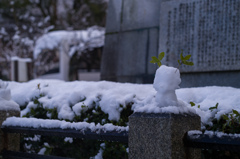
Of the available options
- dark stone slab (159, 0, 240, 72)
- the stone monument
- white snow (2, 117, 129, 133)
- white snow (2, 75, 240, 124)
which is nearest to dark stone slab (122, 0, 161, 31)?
the stone monument

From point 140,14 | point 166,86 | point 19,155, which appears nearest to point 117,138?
point 166,86

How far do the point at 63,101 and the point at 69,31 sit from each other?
15024mm

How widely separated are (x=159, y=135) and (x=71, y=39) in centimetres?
1675

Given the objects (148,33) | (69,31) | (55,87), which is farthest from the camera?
(69,31)

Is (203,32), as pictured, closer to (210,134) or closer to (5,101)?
(210,134)

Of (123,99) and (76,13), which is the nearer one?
(123,99)

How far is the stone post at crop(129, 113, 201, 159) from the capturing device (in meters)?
2.10

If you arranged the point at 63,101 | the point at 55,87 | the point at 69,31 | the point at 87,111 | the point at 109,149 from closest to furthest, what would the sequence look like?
the point at 109,149 < the point at 87,111 < the point at 63,101 < the point at 55,87 < the point at 69,31

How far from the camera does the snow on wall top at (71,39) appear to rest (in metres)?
17.8

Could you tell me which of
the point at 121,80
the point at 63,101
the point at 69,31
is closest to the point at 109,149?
the point at 63,101

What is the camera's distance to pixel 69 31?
1852 centimetres

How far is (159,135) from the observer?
7.02 feet

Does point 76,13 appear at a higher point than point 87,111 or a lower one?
higher

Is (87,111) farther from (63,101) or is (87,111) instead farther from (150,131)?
(150,131)
